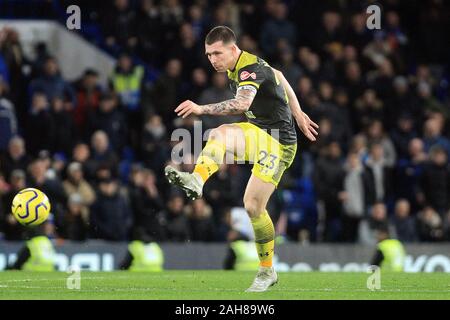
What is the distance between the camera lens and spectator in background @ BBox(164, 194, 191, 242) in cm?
1881

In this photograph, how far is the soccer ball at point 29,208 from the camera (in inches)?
560

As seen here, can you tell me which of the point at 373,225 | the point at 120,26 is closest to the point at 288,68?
the point at 120,26

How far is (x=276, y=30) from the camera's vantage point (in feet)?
74.4

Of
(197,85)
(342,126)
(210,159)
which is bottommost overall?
(210,159)

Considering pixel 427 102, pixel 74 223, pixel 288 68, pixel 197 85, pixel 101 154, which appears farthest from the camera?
pixel 427 102

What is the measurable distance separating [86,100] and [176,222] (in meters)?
3.12

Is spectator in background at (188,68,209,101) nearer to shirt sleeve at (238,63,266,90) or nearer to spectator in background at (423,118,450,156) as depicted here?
spectator in background at (423,118,450,156)

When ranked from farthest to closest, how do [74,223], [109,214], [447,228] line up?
1. [447,228]
2. [109,214]
3. [74,223]

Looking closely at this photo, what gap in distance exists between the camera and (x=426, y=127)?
21.3 meters

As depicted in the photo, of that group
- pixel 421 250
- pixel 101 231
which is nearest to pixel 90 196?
pixel 101 231

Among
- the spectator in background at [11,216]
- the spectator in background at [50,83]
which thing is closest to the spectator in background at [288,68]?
the spectator in background at [50,83]

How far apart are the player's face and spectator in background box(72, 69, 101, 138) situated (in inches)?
348

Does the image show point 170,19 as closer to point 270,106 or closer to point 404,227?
point 404,227

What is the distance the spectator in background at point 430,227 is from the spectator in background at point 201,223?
12.0ft
